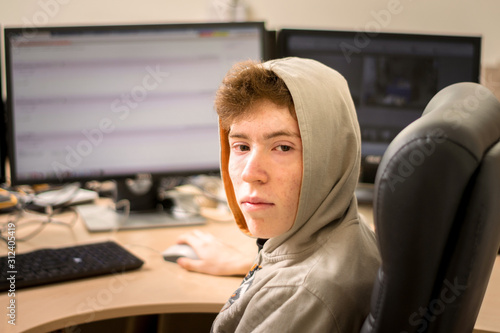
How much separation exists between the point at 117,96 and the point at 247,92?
0.73 meters

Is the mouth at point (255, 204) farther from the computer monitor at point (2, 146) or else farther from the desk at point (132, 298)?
the computer monitor at point (2, 146)

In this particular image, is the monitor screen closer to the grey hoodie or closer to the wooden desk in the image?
the wooden desk

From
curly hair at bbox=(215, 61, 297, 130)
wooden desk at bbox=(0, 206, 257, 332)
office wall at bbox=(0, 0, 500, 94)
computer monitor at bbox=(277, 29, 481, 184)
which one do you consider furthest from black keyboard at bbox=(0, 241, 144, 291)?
office wall at bbox=(0, 0, 500, 94)

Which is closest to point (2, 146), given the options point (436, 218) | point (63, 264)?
point (63, 264)

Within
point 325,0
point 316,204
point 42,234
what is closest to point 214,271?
point 316,204

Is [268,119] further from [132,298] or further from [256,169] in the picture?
[132,298]

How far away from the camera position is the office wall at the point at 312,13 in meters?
2.26

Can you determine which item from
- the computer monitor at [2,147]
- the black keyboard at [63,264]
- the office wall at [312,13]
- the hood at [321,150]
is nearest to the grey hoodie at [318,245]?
the hood at [321,150]

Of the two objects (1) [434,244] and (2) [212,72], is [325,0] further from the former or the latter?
(1) [434,244]

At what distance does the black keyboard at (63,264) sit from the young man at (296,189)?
0.36m

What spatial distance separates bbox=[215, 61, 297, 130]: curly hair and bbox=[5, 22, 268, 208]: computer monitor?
0.64 m

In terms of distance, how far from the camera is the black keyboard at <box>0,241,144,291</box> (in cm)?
103

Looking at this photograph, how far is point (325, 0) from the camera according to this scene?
8.04 ft

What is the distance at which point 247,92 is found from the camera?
82 centimetres
